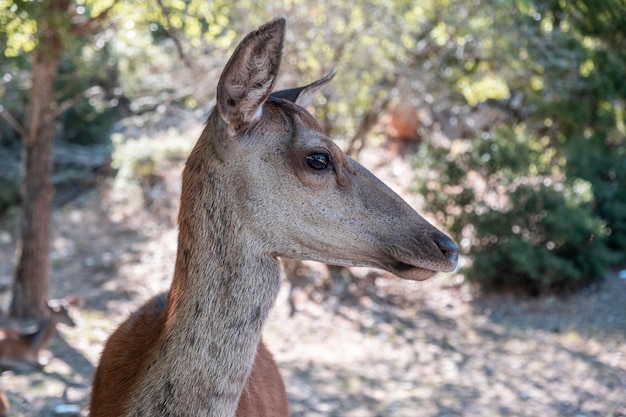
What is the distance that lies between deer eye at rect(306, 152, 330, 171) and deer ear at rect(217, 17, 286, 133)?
0.28 m

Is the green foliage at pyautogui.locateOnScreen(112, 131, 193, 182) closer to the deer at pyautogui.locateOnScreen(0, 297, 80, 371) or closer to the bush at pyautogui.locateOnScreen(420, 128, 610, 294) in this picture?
the bush at pyautogui.locateOnScreen(420, 128, 610, 294)

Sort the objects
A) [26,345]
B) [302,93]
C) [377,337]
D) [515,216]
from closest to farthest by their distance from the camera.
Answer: [302,93]
[26,345]
[377,337]
[515,216]

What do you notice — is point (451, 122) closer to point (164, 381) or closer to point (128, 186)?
point (128, 186)

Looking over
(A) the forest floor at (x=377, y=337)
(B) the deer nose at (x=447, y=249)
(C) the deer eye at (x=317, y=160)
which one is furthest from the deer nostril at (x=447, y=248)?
(A) the forest floor at (x=377, y=337)

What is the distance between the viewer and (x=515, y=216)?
9203 millimetres

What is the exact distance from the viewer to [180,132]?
14781 millimetres

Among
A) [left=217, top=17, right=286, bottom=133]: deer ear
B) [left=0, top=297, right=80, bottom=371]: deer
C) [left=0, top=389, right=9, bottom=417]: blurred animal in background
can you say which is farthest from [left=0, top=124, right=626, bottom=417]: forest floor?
[left=217, top=17, right=286, bottom=133]: deer ear

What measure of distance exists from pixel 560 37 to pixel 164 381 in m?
8.65

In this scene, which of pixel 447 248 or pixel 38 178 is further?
pixel 38 178

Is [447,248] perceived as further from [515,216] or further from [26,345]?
A: [515,216]

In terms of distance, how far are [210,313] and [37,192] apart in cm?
609

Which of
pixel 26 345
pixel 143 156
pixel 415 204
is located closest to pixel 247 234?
pixel 26 345

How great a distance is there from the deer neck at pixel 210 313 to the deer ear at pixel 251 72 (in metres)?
0.29

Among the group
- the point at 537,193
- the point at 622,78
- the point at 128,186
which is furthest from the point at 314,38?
the point at 128,186
